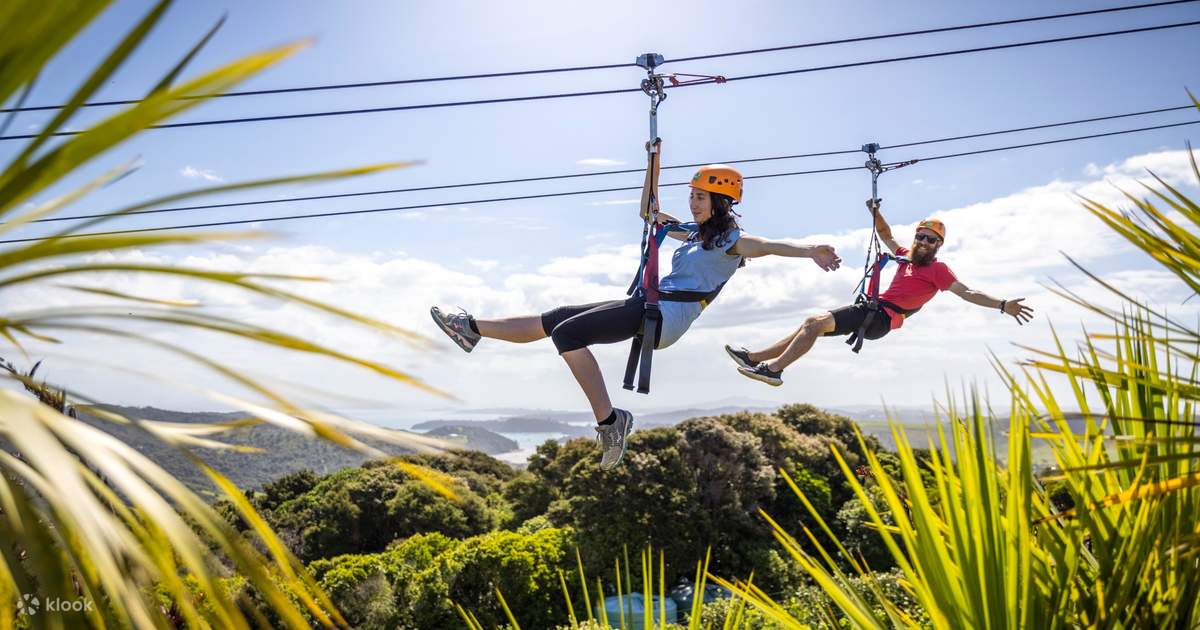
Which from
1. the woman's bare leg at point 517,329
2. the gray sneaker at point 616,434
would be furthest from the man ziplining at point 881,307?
the woman's bare leg at point 517,329

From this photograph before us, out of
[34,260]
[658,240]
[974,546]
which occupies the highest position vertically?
[658,240]

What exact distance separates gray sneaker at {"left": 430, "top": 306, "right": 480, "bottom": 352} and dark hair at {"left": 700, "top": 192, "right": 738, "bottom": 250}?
Result: 171cm

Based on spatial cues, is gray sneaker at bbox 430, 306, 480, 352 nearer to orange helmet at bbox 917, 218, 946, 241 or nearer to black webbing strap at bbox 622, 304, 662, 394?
black webbing strap at bbox 622, 304, 662, 394

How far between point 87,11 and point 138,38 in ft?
0.34

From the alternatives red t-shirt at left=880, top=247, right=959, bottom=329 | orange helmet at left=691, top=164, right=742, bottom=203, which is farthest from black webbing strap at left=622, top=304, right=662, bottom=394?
red t-shirt at left=880, top=247, right=959, bottom=329

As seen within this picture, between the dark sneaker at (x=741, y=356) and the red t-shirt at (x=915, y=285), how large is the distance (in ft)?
3.90

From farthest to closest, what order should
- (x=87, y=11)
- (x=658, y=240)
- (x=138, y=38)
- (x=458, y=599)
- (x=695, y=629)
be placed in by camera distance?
(x=458, y=599)
(x=658, y=240)
(x=695, y=629)
(x=138, y=38)
(x=87, y=11)

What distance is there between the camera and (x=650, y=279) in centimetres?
561

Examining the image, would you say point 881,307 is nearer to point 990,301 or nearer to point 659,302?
point 990,301

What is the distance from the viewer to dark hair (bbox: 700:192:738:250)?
18.8 ft

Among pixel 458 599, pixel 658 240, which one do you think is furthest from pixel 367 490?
pixel 658 240

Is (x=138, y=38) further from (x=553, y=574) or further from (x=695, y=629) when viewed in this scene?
(x=553, y=574)

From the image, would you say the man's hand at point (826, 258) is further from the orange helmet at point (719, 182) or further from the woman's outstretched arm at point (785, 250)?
the orange helmet at point (719, 182)

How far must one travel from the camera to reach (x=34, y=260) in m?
0.93
